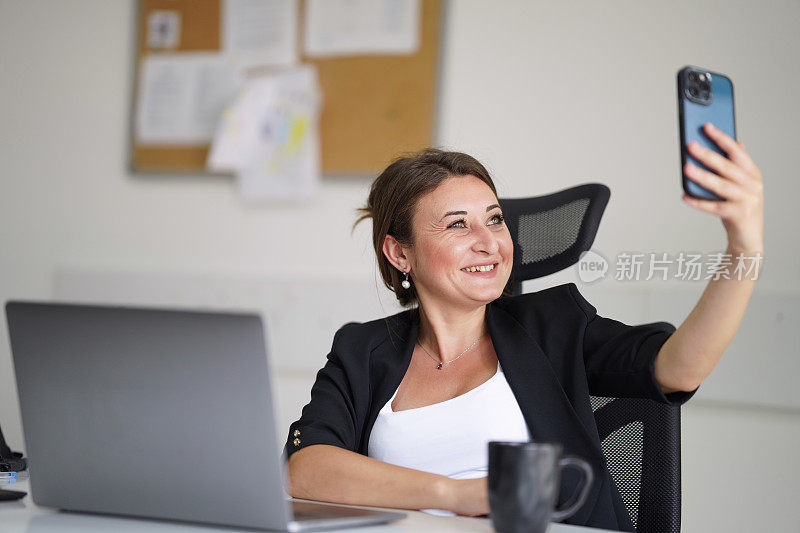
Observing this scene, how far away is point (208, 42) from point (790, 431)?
233 centimetres

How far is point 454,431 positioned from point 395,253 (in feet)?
1.55

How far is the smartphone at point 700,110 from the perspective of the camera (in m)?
1.03

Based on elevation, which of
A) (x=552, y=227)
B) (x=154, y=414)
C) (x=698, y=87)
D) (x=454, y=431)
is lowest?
(x=454, y=431)

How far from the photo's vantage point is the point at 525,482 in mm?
885

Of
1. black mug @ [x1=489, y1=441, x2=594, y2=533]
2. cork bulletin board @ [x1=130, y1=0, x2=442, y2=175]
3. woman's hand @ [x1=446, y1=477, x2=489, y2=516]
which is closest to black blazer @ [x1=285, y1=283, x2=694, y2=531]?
woman's hand @ [x1=446, y1=477, x2=489, y2=516]

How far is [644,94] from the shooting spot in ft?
8.34

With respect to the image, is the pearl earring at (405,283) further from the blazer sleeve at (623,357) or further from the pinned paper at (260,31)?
the pinned paper at (260,31)

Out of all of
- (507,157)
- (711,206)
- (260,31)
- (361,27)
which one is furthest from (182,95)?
(711,206)

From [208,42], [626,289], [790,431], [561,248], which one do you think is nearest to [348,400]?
[561,248]

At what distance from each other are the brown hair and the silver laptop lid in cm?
92

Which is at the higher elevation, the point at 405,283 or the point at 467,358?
the point at 405,283

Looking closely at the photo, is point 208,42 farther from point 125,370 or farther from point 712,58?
point 125,370

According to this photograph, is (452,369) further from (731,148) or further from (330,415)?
(731,148)

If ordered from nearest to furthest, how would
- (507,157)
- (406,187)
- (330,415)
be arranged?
(330,415) < (406,187) < (507,157)
